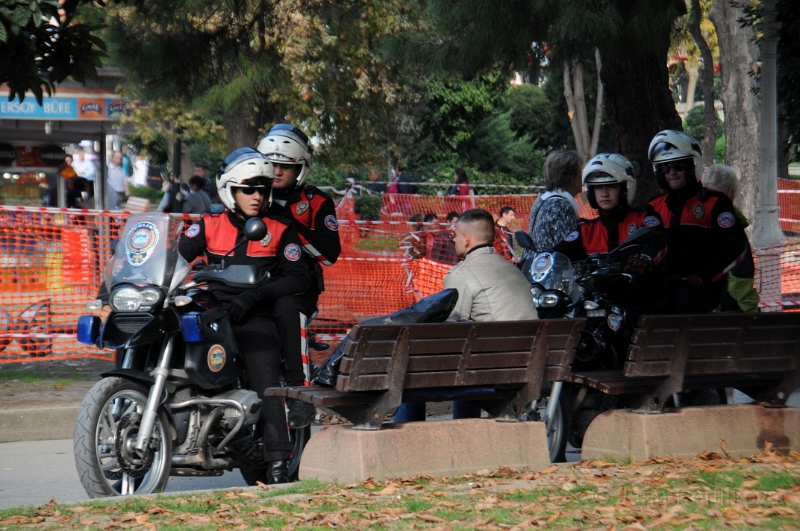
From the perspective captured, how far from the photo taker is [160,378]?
589cm

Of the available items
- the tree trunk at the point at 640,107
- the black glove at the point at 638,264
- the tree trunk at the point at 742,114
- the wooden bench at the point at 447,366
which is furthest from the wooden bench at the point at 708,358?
the tree trunk at the point at 742,114

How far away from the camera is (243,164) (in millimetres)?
6555

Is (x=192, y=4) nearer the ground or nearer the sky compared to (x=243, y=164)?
nearer the sky

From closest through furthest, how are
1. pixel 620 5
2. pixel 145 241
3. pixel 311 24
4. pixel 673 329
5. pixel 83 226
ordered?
pixel 145 241, pixel 673 329, pixel 620 5, pixel 83 226, pixel 311 24

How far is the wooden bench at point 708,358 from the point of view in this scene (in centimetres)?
694

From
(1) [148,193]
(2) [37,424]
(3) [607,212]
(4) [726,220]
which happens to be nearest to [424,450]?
(3) [607,212]

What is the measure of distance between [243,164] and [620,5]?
403 centimetres

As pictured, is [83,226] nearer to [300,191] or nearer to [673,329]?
[300,191]

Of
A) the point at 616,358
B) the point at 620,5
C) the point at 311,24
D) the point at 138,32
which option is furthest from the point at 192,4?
the point at 311,24

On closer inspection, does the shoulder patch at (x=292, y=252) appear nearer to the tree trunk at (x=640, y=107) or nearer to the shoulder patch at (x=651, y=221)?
the shoulder patch at (x=651, y=221)

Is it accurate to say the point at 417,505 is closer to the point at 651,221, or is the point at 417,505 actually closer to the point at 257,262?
the point at 257,262

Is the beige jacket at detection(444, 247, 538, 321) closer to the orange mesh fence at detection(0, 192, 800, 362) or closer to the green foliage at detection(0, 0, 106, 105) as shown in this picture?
the green foliage at detection(0, 0, 106, 105)

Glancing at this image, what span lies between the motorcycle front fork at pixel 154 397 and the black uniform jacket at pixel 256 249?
736 mm

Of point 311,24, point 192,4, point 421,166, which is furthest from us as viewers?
point 421,166
